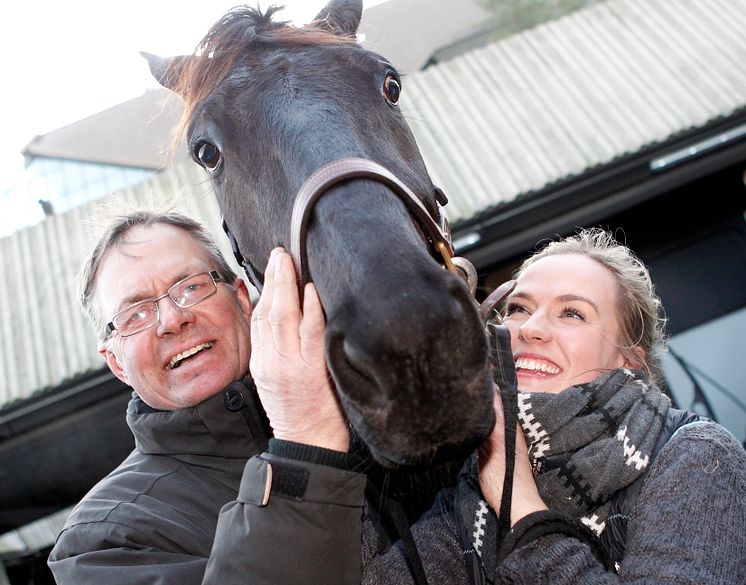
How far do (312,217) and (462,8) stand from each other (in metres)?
8.58

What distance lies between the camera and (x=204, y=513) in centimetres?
212

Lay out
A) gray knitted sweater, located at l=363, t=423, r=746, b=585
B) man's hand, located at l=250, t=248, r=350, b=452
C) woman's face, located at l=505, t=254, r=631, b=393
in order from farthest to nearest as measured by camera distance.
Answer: woman's face, located at l=505, t=254, r=631, b=393 → man's hand, located at l=250, t=248, r=350, b=452 → gray knitted sweater, located at l=363, t=423, r=746, b=585

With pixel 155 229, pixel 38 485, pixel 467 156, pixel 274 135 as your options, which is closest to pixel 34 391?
pixel 38 485

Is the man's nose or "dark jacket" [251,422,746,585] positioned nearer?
"dark jacket" [251,422,746,585]

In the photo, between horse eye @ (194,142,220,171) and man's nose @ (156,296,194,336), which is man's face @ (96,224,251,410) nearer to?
man's nose @ (156,296,194,336)

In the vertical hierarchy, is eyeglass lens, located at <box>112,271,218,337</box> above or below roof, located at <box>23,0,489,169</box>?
above

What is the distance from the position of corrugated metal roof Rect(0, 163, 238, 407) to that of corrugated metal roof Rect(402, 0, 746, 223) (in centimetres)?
213

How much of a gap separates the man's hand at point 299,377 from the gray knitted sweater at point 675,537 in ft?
1.52

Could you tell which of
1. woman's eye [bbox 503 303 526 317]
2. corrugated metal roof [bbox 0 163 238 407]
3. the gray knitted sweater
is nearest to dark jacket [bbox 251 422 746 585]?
the gray knitted sweater

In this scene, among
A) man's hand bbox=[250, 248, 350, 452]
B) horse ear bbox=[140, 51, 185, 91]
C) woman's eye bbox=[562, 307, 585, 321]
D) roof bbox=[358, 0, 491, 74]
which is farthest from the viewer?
roof bbox=[358, 0, 491, 74]

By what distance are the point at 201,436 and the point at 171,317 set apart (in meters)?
0.42

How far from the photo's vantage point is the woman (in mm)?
1609

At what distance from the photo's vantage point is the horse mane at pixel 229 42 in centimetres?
225

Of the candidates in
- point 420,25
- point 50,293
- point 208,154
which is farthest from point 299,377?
point 420,25
